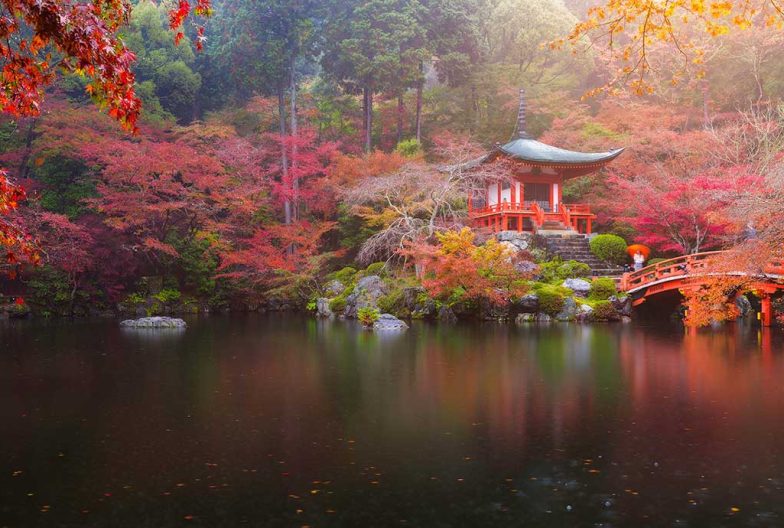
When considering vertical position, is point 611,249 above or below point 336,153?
below

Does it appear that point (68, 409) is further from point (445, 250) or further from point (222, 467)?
point (445, 250)

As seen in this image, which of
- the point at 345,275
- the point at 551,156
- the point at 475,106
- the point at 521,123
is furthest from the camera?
the point at 475,106

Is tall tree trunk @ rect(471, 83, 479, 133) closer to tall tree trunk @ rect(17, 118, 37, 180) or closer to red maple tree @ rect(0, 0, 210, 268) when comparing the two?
tall tree trunk @ rect(17, 118, 37, 180)

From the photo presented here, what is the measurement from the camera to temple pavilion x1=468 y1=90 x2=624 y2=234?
79.0 ft

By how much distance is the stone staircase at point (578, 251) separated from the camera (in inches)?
854

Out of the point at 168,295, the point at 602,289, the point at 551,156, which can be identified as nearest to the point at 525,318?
the point at 602,289

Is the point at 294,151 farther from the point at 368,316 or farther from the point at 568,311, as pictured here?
the point at 568,311

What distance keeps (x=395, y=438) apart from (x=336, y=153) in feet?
64.0

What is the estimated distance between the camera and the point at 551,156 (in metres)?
24.2

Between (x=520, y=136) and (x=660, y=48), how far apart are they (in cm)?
697

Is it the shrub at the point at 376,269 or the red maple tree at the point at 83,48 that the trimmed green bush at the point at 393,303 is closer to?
the shrub at the point at 376,269

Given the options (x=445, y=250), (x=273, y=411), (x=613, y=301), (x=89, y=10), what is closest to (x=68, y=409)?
(x=273, y=411)

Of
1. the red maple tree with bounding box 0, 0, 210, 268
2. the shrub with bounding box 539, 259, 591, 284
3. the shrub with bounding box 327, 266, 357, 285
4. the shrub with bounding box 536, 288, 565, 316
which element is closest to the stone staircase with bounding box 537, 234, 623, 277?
the shrub with bounding box 539, 259, 591, 284

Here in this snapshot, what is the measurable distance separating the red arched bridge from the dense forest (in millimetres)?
1398
